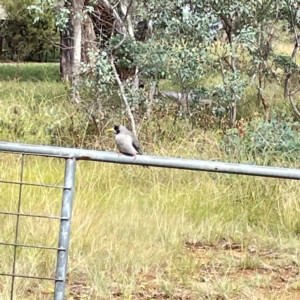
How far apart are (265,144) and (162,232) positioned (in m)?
2.05

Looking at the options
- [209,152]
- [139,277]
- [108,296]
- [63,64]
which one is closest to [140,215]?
[139,277]

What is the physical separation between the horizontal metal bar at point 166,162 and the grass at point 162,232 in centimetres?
150

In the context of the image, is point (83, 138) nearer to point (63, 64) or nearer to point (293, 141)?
point (293, 141)

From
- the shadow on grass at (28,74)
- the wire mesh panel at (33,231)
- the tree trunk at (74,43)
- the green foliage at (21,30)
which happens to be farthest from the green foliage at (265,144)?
the green foliage at (21,30)

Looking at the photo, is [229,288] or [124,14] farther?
[124,14]

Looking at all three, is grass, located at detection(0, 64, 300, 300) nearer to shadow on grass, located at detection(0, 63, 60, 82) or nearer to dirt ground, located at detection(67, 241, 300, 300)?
dirt ground, located at detection(67, 241, 300, 300)

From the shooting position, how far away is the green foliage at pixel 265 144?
6398mm

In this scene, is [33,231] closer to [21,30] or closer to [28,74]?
[28,74]

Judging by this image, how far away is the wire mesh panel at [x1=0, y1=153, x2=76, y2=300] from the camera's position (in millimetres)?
2615

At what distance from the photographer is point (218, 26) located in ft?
27.1

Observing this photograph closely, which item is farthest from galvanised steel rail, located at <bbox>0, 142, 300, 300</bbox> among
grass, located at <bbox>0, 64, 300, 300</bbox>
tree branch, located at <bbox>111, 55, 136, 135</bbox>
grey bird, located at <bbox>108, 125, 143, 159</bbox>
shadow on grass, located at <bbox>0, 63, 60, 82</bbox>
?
shadow on grass, located at <bbox>0, 63, 60, 82</bbox>

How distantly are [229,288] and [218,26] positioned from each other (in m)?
4.92

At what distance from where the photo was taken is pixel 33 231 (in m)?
4.51

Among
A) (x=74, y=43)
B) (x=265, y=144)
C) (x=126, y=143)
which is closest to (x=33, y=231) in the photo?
(x=126, y=143)
